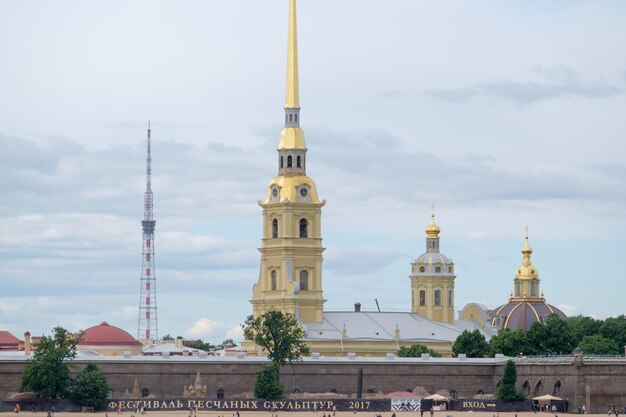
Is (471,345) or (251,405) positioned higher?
(471,345)

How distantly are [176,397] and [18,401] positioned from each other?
43.7 ft

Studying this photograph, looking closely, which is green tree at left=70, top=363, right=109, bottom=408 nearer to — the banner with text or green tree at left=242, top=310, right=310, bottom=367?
the banner with text

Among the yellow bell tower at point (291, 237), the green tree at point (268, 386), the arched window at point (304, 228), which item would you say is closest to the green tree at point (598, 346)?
the yellow bell tower at point (291, 237)

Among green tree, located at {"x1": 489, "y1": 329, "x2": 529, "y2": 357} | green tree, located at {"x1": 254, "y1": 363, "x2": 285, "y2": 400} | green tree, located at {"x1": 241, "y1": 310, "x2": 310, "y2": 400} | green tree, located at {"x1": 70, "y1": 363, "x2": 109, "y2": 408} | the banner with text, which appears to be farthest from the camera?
green tree, located at {"x1": 489, "y1": 329, "x2": 529, "y2": 357}

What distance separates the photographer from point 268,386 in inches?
5984

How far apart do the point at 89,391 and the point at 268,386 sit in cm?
1381

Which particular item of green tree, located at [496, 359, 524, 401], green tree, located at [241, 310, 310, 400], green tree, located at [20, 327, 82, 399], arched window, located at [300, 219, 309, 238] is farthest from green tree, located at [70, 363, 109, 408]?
arched window, located at [300, 219, 309, 238]

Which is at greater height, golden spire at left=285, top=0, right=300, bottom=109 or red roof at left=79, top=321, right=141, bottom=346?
golden spire at left=285, top=0, right=300, bottom=109

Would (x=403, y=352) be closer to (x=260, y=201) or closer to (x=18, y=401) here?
(x=260, y=201)

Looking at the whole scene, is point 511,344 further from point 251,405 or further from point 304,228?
point 251,405

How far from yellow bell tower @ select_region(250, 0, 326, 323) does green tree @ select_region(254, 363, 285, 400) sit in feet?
121

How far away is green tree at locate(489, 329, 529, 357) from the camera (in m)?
175

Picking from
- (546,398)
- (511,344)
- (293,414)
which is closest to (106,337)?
(511,344)

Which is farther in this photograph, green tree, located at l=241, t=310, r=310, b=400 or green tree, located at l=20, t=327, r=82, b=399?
green tree, located at l=241, t=310, r=310, b=400
